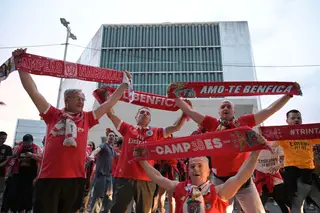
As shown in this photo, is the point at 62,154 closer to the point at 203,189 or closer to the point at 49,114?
the point at 49,114

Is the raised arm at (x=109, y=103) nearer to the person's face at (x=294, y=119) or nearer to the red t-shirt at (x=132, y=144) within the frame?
the red t-shirt at (x=132, y=144)

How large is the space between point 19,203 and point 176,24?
55922mm

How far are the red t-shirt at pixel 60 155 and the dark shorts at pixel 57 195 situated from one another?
7 cm

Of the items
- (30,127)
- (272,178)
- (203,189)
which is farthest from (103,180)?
(30,127)

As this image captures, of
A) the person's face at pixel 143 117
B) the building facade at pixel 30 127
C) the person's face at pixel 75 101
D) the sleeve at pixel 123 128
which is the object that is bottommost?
the sleeve at pixel 123 128

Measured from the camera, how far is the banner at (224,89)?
459cm

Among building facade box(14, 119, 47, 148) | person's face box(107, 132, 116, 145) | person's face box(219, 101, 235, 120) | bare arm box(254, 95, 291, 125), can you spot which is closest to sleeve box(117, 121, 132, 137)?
person's face box(219, 101, 235, 120)

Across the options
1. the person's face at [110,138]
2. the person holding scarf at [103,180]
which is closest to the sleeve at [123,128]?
the person holding scarf at [103,180]

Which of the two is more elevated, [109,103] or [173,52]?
[173,52]

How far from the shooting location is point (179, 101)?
14.8 ft

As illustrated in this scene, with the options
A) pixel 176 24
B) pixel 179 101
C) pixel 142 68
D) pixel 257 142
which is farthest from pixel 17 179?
pixel 176 24

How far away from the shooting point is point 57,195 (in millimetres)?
3061

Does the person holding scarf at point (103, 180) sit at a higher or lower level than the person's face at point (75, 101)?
lower

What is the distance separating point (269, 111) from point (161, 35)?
181 ft
